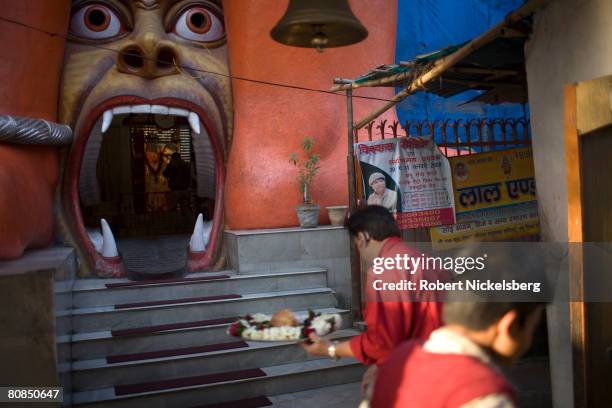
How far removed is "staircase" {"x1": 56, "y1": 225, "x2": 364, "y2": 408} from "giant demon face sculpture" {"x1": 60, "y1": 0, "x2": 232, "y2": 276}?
80 cm

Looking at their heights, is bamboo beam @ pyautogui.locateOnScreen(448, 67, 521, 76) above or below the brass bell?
above

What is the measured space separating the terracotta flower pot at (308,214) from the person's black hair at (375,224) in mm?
4452

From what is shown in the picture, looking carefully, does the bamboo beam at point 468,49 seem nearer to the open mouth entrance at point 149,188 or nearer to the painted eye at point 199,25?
the painted eye at point 199,25

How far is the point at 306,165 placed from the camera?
26.1 ft

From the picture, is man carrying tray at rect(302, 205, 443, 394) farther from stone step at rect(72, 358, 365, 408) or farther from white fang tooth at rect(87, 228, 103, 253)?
white fang tooth at rect(87, 228, 103, 253)

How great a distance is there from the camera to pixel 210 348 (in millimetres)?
6332

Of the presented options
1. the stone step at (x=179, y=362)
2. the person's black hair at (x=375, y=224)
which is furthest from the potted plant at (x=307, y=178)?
the person's black hair at (x=375, y=224)

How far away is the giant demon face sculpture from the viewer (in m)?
7.68

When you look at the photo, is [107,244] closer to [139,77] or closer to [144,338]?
[144,338]

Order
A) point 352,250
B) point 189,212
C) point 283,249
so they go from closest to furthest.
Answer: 1. point 352,250
2. point 283,249
3. point 189,212

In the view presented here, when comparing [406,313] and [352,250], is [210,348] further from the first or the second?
[406,313]

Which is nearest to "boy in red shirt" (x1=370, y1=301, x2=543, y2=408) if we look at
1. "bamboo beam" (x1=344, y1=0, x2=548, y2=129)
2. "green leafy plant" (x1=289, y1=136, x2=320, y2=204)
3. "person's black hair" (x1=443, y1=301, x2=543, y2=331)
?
"person's black hair" (x1=443, y1=301, x2=543, y2=331)

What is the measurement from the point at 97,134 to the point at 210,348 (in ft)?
11.7

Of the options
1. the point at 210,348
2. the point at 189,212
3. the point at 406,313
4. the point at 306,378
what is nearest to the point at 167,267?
the point at 210,348
